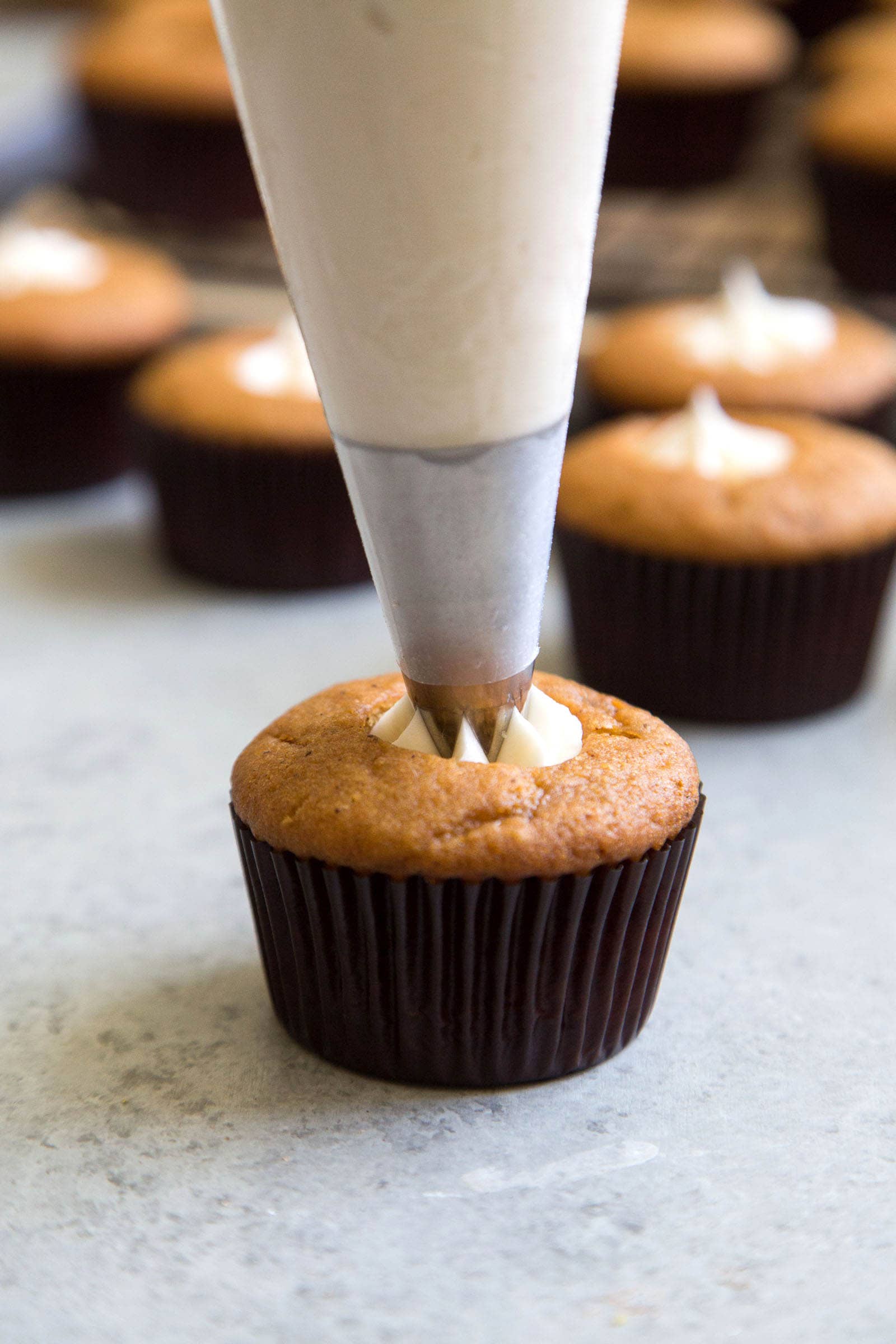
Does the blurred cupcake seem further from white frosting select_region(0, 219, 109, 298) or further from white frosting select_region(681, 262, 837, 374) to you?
white frosting select_region(0, 219, 109, 298)

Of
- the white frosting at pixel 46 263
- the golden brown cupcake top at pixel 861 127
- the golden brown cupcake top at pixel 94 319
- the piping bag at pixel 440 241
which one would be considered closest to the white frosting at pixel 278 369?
the golden brown cupcake top at pixel 94 319

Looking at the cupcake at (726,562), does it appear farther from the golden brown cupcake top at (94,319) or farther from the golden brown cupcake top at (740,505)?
the golden brown cupcake top at (94,319)

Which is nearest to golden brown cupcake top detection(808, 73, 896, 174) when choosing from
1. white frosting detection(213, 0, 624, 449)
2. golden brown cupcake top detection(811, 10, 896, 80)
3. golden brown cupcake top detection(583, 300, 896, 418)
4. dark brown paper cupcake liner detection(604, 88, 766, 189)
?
golden brown cupcake top detection(811, 10, 896, 80)

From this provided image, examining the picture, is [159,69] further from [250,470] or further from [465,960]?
[465,960]

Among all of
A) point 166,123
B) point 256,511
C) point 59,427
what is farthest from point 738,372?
point 166,123

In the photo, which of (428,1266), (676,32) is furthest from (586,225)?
(676,32)

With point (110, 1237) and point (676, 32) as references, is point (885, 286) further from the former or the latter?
point (110, 1237)
